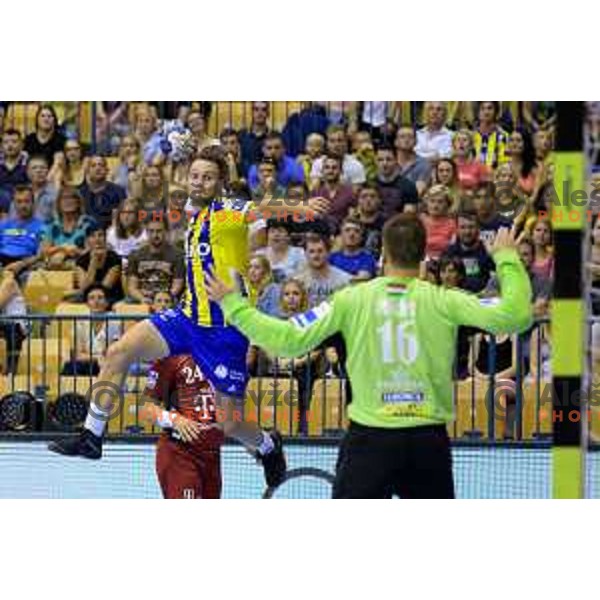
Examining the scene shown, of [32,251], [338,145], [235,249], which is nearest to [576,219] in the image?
[235,249]

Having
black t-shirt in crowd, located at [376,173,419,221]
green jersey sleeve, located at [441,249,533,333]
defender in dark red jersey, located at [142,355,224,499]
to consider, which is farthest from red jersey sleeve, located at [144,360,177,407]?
green jersey sleeve, located at [441,249,533,333]

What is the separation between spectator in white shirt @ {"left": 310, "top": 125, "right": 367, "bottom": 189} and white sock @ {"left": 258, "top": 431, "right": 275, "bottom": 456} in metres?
1.43

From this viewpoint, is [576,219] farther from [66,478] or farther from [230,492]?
[66,478]

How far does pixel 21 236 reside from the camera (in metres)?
10.3

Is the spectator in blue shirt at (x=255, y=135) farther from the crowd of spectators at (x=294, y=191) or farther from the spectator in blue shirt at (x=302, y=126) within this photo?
the spectator in blue shirt at (x=302, y=126)

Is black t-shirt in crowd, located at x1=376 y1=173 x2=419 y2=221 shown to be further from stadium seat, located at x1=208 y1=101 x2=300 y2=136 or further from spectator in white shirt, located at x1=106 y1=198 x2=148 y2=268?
spectator in white shirt, located at x1=106 y1=198 x2=148 y2=268

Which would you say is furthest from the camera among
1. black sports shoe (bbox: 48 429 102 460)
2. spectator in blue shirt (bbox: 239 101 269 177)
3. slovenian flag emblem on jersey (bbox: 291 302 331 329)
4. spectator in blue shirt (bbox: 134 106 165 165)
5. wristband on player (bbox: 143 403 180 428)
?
spectator in blue shirt (bbox: 134 106 165 165)

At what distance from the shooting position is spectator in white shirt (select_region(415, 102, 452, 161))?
978 cm

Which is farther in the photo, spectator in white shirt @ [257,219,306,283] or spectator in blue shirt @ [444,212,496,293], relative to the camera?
spectator in white shirt @ [257,219,306,283]

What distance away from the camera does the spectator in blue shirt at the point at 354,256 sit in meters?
9.03

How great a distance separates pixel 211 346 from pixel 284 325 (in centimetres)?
130

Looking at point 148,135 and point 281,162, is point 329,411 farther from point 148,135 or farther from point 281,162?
point 148,135

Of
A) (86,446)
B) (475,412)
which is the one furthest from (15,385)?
(475,412)

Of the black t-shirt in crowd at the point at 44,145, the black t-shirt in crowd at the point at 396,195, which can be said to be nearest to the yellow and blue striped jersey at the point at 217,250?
the black t-shirt in crowd at the point at 396,195
